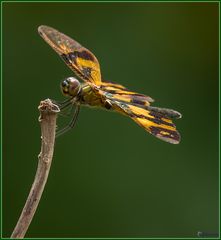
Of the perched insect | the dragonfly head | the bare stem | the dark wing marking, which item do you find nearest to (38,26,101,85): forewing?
the perched insect

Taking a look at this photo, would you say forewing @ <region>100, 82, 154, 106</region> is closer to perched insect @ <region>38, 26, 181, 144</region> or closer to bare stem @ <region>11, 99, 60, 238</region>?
perched insect @ <region>38, 26, 181, 144</region>

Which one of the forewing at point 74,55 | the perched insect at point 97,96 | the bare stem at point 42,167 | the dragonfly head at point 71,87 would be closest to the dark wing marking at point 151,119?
the perched insect at point 97,96

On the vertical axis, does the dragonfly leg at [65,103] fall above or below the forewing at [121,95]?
below

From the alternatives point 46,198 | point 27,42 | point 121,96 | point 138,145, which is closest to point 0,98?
point 27,42

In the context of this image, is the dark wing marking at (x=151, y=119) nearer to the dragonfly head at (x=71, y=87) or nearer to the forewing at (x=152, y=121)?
the forewing at (x=152, y=121)

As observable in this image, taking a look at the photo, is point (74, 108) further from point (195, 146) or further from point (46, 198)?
point (195, 146)

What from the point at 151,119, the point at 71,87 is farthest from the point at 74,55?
the point at 151,119
